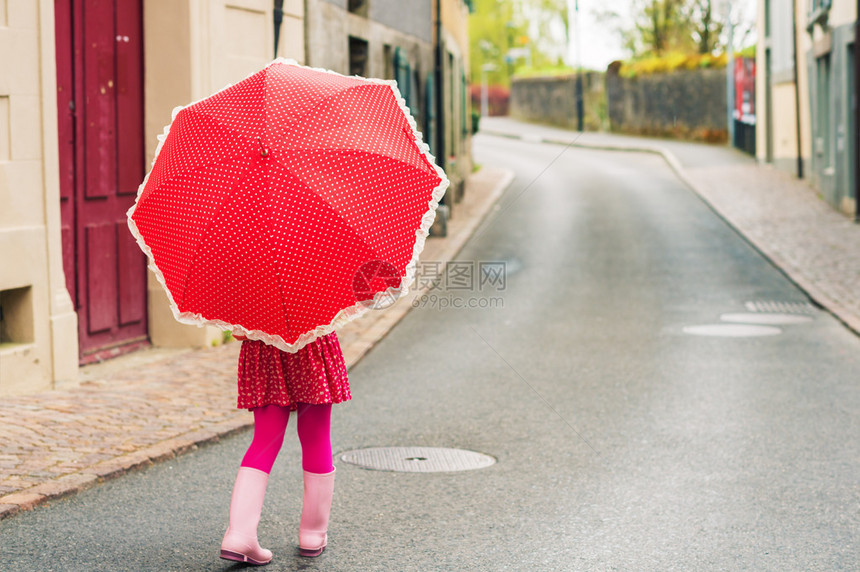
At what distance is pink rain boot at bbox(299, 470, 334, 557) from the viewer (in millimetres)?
4727

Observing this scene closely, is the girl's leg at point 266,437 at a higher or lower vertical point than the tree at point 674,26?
lower

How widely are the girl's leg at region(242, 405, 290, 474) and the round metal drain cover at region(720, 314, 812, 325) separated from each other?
8.03m

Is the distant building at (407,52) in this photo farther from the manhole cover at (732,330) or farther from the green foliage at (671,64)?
the green foliage at (671,64)

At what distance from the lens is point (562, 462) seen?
6422mm

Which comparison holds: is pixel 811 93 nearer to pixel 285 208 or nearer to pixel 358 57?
pixel 358 57

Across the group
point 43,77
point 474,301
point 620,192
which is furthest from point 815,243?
point 43,77

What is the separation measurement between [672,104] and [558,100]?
11188mm

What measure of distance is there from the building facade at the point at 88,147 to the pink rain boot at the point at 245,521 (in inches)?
159

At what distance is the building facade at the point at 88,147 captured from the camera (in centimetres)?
815

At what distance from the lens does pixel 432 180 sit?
4547 millimetres

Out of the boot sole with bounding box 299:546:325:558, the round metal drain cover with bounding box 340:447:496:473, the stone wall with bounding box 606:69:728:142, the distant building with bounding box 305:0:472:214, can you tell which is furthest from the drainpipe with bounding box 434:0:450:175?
the stone wall with bounding box 606:69:728:142

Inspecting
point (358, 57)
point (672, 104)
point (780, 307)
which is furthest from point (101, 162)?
point (672, 104)

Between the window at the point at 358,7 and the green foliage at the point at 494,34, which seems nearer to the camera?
the window at the point at 358,7

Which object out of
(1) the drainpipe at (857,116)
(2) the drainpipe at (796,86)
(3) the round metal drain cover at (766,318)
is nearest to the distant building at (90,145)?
(3) the round metal drain cover at (766,318)
